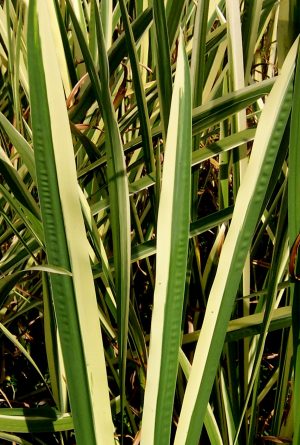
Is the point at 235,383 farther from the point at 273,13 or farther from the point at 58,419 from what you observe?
the point at 273,13

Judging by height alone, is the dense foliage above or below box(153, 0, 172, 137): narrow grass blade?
below

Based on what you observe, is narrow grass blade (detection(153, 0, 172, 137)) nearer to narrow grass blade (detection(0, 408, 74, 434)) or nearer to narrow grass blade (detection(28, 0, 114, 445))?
narrow grass blade (detection(28, 0, 114, 445))

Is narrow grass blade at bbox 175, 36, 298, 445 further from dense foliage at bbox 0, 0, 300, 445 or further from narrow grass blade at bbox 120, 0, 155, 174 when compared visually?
narrow grass blade at bbox 120, 0, 155, 174

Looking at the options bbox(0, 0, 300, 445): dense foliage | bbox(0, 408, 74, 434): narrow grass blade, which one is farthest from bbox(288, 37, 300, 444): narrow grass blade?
bbox(0, 408, 74, 434): narrow grass blade

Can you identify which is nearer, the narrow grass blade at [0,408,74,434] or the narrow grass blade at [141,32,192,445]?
the narrow grass blade at [141,32,192,445]

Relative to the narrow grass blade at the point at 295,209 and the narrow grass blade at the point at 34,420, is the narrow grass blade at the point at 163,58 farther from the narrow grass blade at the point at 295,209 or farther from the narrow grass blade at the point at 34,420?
the narrow grass blade at the point at 34,420

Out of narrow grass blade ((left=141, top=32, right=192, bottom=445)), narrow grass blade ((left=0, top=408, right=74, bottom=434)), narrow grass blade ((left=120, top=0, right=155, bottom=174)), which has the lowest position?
narrow grass blade ((left=0, top=408, right=74, bottom=434))

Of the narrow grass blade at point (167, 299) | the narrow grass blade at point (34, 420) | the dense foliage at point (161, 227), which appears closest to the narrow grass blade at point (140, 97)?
the dense foliage at point (161, 227)
